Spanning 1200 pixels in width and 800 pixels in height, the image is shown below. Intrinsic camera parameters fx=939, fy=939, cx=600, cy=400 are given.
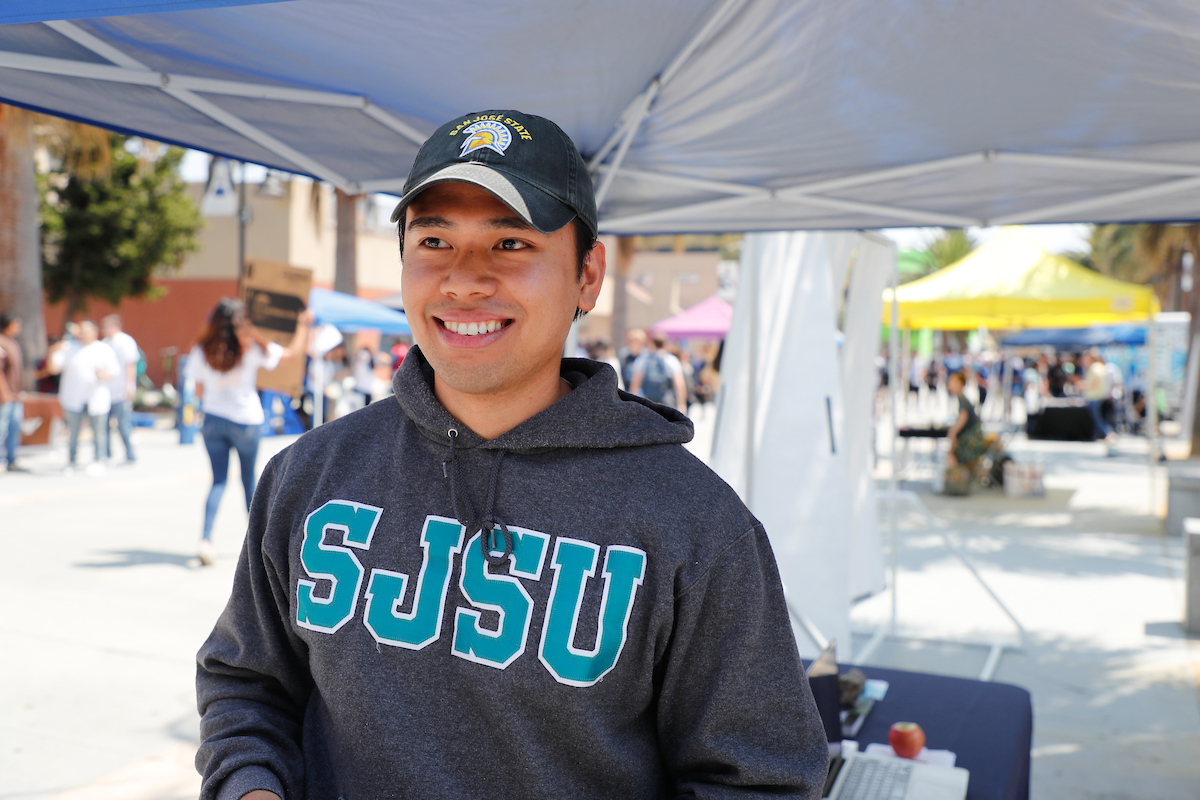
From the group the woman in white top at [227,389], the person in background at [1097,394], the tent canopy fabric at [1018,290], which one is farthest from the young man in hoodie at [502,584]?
the person in background at [1097,394]

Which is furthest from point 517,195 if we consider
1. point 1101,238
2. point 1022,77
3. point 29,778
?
point 1101,238

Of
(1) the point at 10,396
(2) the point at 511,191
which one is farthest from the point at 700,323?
(2) the point at 511,191

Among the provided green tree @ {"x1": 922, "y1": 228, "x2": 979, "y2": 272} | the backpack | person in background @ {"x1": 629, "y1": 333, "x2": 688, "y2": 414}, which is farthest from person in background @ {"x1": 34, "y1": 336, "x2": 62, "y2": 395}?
green tree @ {"x1": 922, "y1": 228, "x2": 979, "y2": 272}

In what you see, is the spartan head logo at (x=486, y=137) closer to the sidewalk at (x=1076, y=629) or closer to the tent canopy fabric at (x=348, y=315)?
the sidewalk at (x=1076, y=629)

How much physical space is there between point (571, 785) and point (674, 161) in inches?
115

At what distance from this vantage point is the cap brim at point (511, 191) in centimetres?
134

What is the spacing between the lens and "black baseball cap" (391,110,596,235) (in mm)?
1358

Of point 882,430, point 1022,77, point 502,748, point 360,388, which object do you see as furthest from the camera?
point 882,430

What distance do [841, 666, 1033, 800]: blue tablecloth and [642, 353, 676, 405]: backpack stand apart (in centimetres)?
1326

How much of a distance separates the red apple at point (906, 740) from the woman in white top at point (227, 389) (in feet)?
18.3

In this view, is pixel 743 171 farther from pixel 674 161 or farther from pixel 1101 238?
pixel 1101 238

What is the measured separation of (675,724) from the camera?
1385 mm

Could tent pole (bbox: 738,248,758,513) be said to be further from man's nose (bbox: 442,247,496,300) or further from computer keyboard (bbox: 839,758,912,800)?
man's nose (bbox: 442,247,496,300)

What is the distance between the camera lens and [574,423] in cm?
145
